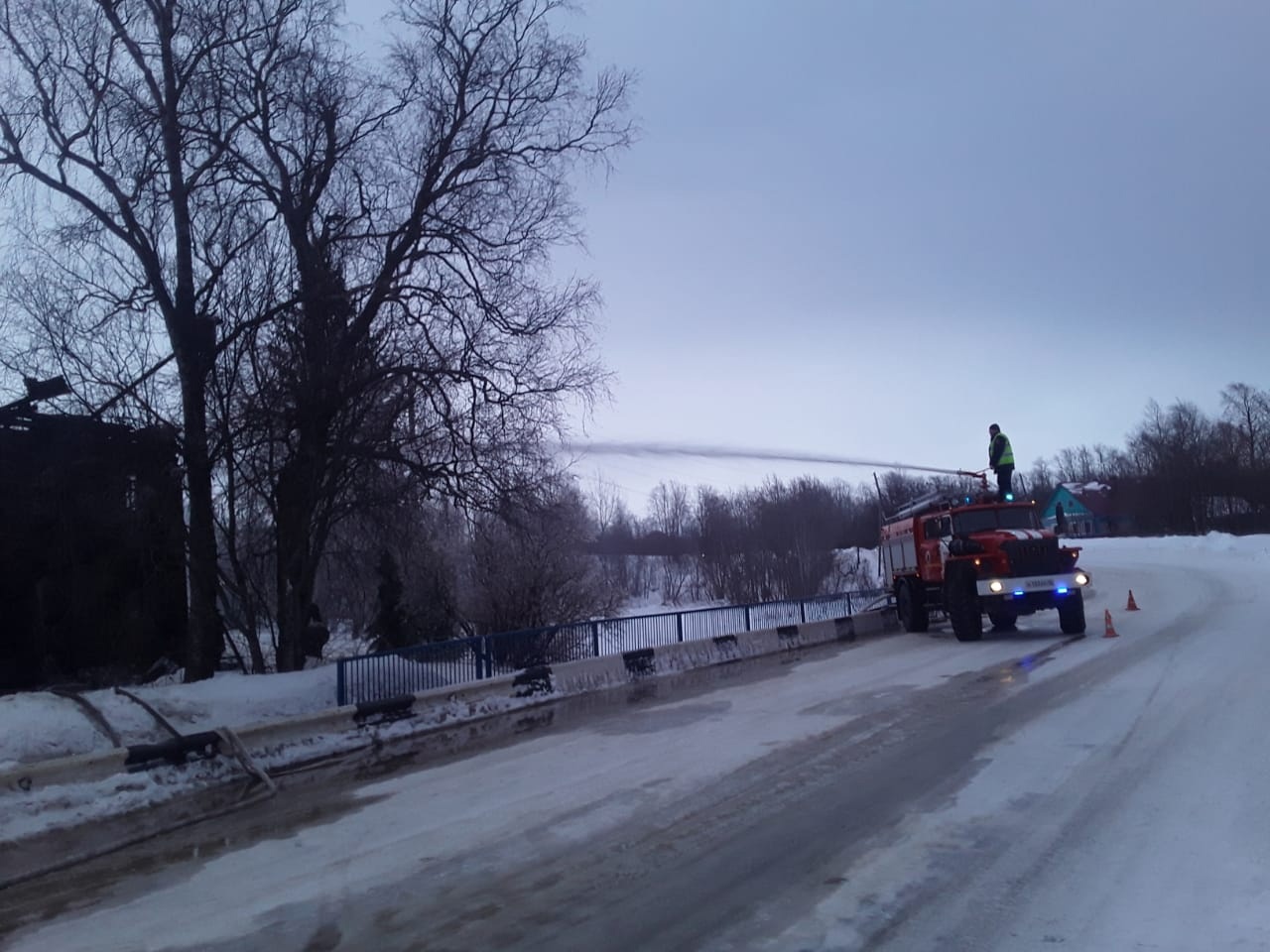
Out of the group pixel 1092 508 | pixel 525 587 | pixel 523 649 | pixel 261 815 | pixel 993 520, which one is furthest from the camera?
pixel 1092 508

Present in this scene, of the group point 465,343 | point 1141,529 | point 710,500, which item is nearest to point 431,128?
point 465,343

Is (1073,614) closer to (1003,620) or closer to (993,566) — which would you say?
(993,566)

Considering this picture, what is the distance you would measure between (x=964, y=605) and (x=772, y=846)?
15248 mm

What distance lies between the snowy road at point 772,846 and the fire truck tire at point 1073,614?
7.92 m

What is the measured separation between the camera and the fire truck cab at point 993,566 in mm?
20359

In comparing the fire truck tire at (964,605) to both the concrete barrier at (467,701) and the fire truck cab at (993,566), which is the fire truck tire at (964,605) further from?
the concrete barrier at (467,701)

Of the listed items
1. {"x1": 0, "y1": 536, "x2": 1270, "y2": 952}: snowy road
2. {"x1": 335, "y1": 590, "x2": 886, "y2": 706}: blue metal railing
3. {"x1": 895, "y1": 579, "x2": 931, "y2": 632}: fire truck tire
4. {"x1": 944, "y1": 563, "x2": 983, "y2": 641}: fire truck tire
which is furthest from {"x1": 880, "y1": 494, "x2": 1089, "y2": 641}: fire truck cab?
{"x1": 0, "y1": 536, "x2": 1270, "y2": 952}: snowy road

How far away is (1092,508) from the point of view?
88.6 meters

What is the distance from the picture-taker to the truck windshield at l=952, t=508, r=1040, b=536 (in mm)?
21875

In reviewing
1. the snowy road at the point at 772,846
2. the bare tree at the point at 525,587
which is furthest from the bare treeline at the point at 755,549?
the snowy road at the point at 772,846

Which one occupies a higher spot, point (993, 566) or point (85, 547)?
point (85, 547)

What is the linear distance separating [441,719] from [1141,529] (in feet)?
277

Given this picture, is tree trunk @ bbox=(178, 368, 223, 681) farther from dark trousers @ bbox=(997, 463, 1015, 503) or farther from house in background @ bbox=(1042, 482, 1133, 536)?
house in background @ bbox=(1042, 482, 1133, 536)

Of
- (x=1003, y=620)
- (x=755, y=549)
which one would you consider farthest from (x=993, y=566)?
(x=755, y=549)
